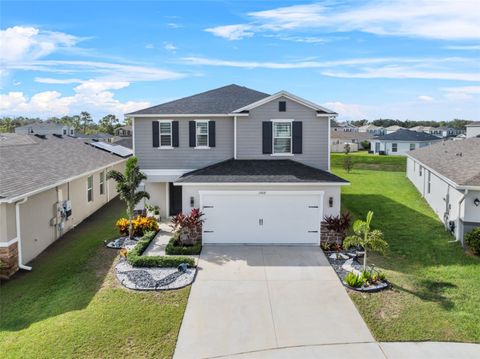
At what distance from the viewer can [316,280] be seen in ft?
37.6

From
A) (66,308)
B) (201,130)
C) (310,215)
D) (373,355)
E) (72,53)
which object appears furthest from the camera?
(72,53)

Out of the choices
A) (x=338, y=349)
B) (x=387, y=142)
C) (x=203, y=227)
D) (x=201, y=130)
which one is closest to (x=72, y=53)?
(x=201, y=130)

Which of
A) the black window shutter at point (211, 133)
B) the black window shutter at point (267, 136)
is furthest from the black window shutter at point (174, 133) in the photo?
the black window shutter at point (267, 136)

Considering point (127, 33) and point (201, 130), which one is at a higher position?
point (127, 33)

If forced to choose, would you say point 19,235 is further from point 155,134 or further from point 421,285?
point 421,285

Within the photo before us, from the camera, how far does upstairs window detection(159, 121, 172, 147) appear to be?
18250 mm

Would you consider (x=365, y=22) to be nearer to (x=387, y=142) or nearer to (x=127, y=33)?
(x=127, y=33)

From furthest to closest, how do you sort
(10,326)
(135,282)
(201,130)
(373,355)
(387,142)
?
(387,142) → (201,130) → (135,282) → (10,326) → (373,355)

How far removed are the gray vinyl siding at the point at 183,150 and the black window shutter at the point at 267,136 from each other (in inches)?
63.0

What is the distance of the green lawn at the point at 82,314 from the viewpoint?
7818 millimetres

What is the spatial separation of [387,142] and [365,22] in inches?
1783

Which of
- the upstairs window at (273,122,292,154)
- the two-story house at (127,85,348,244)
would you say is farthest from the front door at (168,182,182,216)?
the upstairs window at (273,122,292,154)

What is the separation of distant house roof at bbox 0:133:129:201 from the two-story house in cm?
374

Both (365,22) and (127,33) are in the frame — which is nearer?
(365,22)
